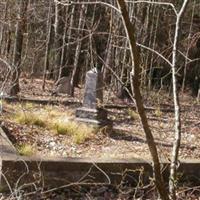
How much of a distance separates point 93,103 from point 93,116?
1.29 ft

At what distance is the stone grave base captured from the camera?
11.6 m

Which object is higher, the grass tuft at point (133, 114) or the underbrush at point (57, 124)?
the underbrush at point (57, 124)

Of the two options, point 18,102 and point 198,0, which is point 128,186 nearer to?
point 18,102

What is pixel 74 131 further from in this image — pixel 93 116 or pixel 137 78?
pixel 137 78

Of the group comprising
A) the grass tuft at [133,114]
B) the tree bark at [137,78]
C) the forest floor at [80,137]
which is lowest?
the grass tuft at [133,114]

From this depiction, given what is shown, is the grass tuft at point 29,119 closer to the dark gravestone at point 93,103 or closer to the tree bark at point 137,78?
the dark gravestone at point 93,103

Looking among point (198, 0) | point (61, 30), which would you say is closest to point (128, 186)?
point (61, 30)

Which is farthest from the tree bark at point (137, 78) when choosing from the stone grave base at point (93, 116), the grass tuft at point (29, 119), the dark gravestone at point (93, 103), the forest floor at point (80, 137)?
the dark gravestone at point (93, 103)

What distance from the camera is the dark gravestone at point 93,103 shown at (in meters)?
11.7

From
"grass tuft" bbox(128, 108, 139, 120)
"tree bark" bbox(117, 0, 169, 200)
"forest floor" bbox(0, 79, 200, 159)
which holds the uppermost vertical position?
"tree bark" bbox(117, 0, 169, 200)

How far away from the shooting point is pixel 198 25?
2667 centimetres

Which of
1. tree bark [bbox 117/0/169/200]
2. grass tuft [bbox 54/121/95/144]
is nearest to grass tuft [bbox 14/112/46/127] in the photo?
grass tuft [bbox 54/121/95/144]

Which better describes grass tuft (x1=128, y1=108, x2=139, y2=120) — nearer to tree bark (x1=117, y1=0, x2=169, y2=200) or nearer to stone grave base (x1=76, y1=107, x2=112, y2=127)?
stone grave base (x1=76, y1=107, x2=112, y2=127)

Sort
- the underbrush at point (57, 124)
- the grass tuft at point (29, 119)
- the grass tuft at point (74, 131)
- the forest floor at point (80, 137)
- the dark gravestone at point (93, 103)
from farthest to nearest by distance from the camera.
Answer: the dark gravestone at point (93, 103) < the grass tuft at point (29, 119) < the underbrush at point (57, 124) < the grass tuft at point (74, 131) < the forest floor at point (80, 137)
